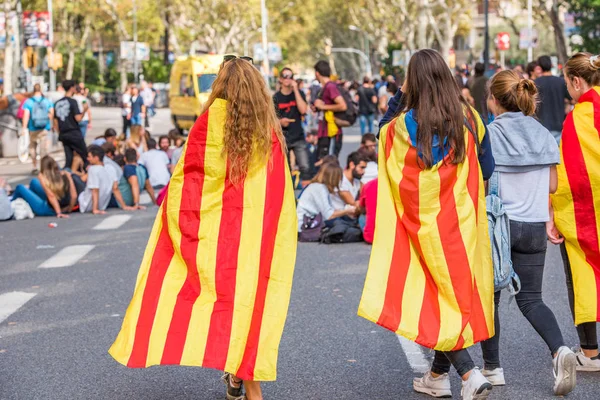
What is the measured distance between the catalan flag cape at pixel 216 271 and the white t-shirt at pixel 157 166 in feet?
36.0

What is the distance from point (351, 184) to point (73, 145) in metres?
6.88

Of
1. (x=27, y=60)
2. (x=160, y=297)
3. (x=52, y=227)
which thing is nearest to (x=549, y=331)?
(x=160, y=297)

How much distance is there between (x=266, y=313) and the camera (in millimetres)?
5059

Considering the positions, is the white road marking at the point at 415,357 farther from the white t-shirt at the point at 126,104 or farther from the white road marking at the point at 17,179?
the white t-shirt at the point at 126,104

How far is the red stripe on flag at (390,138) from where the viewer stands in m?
5.22

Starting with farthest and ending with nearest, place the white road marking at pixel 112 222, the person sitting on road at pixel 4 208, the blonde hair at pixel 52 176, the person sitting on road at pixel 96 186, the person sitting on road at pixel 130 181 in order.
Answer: the person sitting on road at pixel 130 181, the person sitting on road at pixel 96 186, the person sitting on road at pixel 4 208, the blonde hair at pixel 52 176, the white road marking at pixel 112 222

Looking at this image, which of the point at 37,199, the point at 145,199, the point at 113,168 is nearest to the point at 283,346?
the point at 37,199

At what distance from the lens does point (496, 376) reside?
18.5ft

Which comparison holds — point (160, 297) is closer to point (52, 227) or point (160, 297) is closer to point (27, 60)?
point (52, 227)

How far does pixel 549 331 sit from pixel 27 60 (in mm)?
28239

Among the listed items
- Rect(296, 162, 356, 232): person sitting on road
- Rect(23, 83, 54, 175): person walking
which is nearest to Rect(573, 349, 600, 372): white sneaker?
Rect(296, 162, 356, 232): person sitting on road

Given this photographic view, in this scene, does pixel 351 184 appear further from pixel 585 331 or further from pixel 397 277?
pixel 397 277

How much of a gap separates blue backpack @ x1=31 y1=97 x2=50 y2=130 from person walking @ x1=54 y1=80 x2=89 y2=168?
318 centimetres

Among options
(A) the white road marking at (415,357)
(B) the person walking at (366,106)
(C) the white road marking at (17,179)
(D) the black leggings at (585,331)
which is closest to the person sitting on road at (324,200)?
(A) the white road marking at (415,357)
